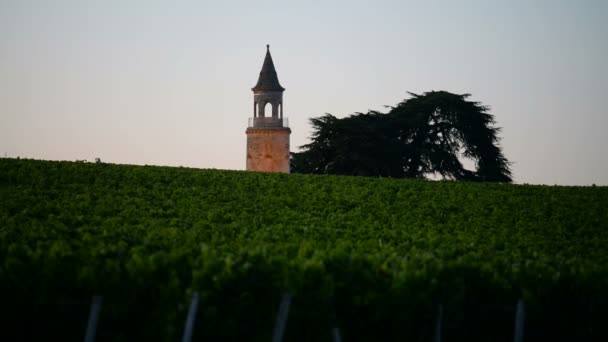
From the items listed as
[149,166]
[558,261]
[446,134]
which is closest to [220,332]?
[558,261]

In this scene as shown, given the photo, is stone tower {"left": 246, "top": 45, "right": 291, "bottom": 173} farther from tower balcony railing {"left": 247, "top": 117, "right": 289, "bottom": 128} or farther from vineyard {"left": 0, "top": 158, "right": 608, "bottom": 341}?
vineyard {"left": 0, "top": 158, "right": 608, "bottom": 341}

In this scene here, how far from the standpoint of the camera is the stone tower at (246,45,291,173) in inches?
1937

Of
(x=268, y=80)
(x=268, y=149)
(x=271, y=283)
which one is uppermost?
(x=268, y=80)

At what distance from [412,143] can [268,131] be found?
10.8 m

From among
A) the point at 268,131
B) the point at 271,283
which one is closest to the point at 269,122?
the point at 268,131

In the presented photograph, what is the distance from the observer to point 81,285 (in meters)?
9.77

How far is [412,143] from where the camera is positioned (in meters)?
50.5

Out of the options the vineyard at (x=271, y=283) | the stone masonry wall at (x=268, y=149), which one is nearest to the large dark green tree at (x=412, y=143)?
the stone masonry wall at (x=268, y=149)

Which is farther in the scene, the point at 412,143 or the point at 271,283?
the point at 412,143

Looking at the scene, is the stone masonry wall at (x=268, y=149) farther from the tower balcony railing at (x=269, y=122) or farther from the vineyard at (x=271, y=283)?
the vineyard at (x=271, y=283)

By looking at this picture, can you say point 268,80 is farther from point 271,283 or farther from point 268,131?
point 271,283

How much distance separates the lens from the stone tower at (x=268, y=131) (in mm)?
49188

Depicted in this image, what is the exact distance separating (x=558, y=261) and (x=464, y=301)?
3.40 meters

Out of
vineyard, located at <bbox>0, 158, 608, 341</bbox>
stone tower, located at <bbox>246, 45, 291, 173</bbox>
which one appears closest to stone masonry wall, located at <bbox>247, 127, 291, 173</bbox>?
stone tower, located at <bbox>246, 45, 291, 173</bbox>
